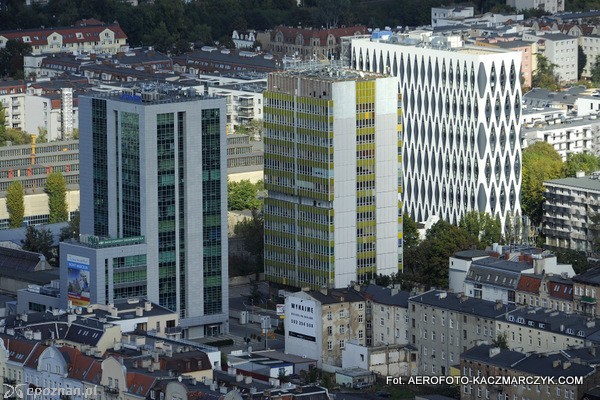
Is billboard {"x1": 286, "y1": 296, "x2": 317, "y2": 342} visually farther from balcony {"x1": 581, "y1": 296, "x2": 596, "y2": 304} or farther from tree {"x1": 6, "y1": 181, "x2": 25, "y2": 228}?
tree {"x1": 6, "y1": 181, "x2": 25, "y2": 228}

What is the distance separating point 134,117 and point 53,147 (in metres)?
44.9

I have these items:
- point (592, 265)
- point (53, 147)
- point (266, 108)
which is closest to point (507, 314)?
point (592, 265)

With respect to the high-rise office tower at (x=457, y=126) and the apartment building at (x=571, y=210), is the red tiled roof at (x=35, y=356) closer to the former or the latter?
the high-rise office tower at (x=457, y=126)

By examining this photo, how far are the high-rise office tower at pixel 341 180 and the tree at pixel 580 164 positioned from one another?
91.7ft

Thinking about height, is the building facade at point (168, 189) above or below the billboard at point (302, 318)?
above

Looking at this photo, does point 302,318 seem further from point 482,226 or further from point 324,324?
point 482,226

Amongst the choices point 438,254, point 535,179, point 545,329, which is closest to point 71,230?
point 438,254

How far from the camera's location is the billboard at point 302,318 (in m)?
141

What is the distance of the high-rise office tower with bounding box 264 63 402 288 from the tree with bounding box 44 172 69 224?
2850 cm

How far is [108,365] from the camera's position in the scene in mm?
119812

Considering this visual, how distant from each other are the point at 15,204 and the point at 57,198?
127 inches

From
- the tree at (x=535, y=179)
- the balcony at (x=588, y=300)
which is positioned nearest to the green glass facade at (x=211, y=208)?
the balcony at (x=588, y=300)

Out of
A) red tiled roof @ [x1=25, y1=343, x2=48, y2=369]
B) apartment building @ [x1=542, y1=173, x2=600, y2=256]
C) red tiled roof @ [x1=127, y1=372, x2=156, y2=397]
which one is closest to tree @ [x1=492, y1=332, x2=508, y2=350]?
red tiled roof @ [x1=127, y1=372, x2=156, y2=397]

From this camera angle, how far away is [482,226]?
16575cm
